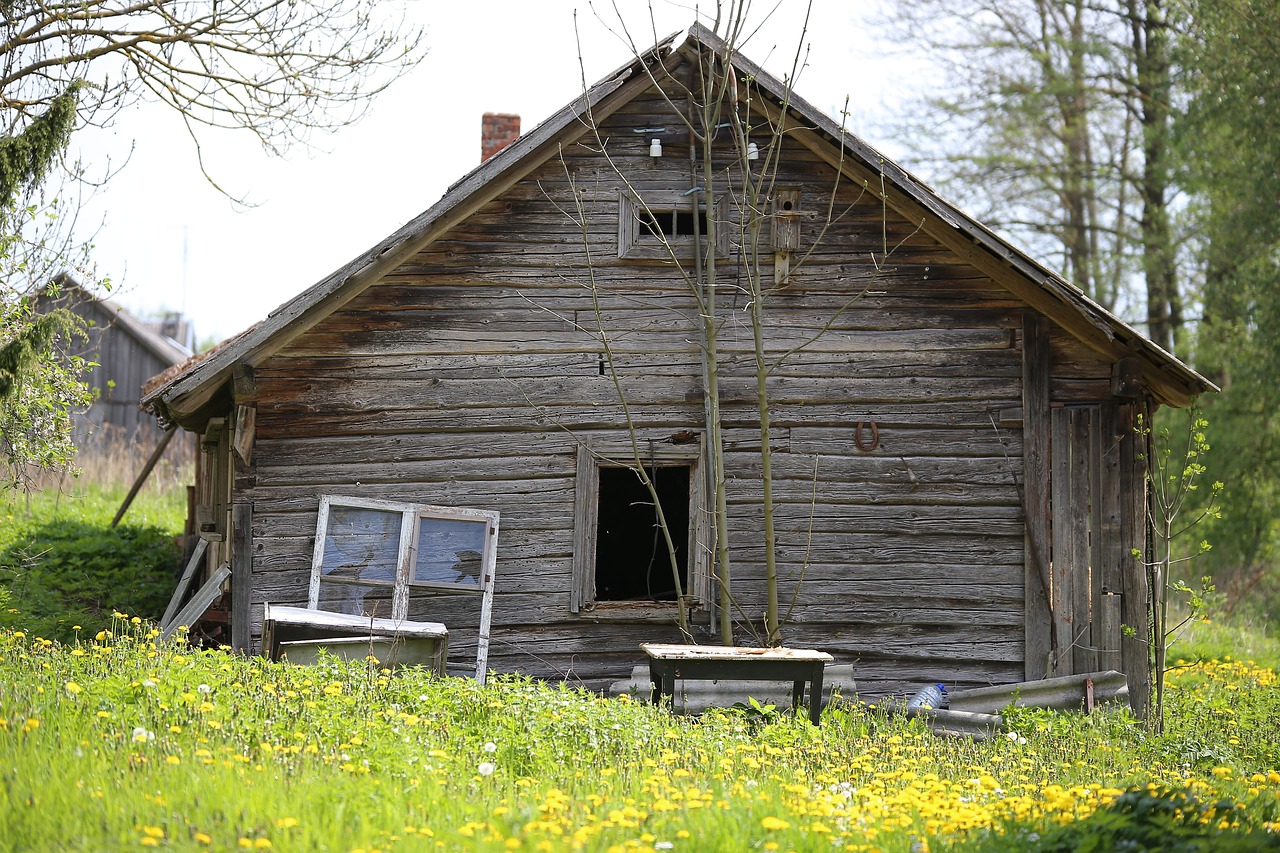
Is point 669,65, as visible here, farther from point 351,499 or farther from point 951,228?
point 351,499

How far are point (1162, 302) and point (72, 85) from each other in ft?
62.7

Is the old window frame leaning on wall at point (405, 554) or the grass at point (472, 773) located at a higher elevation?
the old window frame leaning on wall at point (405, 554)

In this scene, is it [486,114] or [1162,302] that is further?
[1162,302]

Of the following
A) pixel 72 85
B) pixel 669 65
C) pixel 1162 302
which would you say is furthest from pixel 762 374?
pixel 1162 302

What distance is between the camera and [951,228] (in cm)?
942

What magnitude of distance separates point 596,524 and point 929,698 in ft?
9.67

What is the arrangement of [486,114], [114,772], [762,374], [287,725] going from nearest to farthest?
[114,772] → [287,725] → [762,374] → [486,114]

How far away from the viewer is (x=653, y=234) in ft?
32.0

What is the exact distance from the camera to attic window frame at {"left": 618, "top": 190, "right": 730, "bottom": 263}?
31.6 feet

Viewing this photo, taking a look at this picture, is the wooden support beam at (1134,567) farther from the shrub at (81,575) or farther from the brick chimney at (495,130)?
the shrub at (81,575)

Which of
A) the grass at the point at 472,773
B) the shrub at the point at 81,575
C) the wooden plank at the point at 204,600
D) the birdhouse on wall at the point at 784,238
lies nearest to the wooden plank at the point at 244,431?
the wooden plank at the point at 204,600

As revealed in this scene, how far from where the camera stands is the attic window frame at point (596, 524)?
30.6ft

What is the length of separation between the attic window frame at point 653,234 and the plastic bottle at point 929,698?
3.88m

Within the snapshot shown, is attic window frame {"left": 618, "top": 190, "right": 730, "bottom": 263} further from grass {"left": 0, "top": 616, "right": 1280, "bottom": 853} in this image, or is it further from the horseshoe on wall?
grass {"left": 0, "top": 616, "right": 1280, "bottom": 853}
